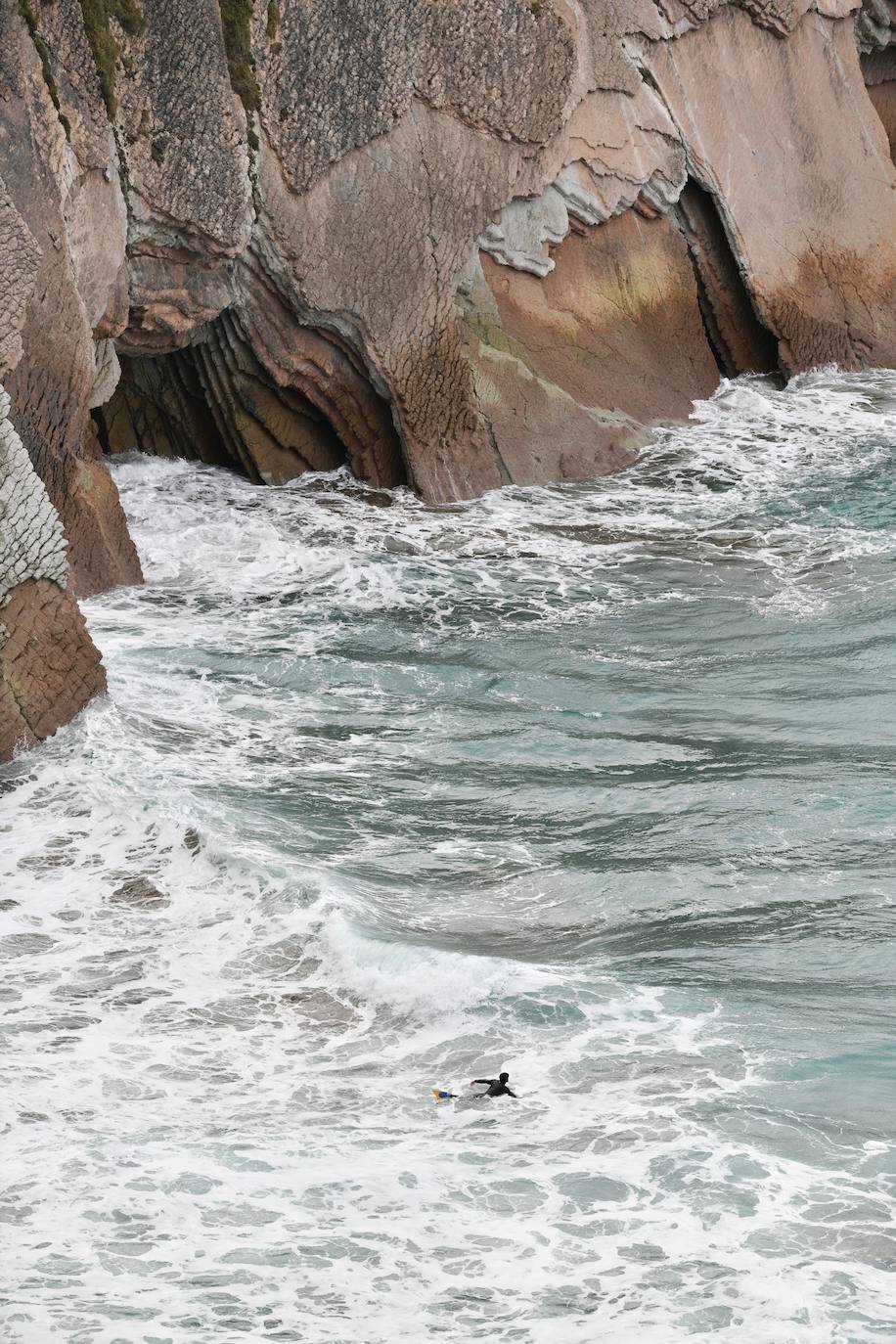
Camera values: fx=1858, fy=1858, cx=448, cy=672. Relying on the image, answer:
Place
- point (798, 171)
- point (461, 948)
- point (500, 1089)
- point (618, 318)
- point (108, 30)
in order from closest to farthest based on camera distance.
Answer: point (500, 1089) < point (461, 948) < point (108, 30) < point (618, 318) < point (798, 171)

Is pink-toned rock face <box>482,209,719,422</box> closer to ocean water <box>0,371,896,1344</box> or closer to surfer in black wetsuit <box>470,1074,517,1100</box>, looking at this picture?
ocean water <box>0,371,896,1344</box>

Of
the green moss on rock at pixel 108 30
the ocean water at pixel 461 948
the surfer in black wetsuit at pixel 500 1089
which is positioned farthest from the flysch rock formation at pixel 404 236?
the surfer in black wetsuit at pixel 500 1089

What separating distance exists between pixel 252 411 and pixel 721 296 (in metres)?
3.90

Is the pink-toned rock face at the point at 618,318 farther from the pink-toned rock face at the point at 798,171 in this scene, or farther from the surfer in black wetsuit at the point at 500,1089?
the surfer in black wetsuit at the point at 500,1089

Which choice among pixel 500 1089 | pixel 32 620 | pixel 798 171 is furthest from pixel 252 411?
pixel 500 1089

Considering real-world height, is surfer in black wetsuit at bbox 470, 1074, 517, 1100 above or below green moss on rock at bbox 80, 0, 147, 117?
below

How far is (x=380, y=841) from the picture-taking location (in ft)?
22.3

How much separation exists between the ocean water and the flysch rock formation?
3.27 feet

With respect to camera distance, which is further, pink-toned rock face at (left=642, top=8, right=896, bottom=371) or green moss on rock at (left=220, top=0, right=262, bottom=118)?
pink-toned rock face at (left=642, top=8, right=896, bottom=371)

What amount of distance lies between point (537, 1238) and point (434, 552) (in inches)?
239

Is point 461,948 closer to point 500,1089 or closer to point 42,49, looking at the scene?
point 500,1089

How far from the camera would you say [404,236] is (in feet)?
35.3

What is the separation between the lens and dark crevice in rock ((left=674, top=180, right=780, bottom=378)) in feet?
42.2

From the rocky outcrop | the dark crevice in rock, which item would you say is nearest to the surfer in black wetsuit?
the rocky outcrop
